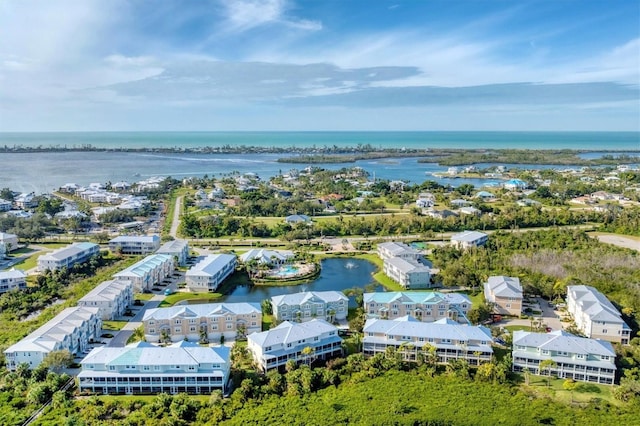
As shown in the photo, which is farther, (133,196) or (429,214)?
(133,196)

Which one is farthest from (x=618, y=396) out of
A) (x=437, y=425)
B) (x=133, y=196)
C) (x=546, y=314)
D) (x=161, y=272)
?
(x=133, y=196)

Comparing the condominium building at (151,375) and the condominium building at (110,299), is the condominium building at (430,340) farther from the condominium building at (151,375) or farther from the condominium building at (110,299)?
the condominium building at (110,299)

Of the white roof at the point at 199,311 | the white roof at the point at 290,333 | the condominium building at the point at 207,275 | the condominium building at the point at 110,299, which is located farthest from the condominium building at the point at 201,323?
the condominium building at the point at 207,275

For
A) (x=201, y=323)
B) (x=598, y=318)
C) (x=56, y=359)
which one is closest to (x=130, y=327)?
(x=201, y=323)

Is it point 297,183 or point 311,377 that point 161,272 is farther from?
point 297,183

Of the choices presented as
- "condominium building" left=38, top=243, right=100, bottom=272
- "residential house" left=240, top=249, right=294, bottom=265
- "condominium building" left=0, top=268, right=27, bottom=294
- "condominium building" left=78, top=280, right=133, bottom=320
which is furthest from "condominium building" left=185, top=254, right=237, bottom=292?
"condominium building" left=0, top=268, right=27, bottom=294

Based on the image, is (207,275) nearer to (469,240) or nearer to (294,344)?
(294,344)
